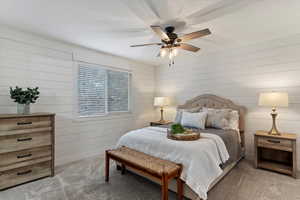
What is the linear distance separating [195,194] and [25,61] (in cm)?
344

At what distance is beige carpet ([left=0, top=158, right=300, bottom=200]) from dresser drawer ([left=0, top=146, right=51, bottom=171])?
38cm

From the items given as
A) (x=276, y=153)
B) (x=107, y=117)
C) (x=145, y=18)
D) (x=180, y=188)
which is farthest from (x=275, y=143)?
(x=107, y=117)

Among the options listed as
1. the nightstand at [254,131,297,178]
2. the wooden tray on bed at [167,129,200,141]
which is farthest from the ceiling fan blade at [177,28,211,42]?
the nightstand at [254,131,297,178]

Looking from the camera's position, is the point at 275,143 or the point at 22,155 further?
the point at 275,143

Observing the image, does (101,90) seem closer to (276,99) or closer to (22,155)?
(22,155)

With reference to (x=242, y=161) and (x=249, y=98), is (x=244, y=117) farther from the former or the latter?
(x=242, y=161)

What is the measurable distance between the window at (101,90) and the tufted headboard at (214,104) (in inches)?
65.5

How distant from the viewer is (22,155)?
2.47 m

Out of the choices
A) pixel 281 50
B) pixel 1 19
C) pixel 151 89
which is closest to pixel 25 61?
pixel 1 19

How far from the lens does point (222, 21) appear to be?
246cm

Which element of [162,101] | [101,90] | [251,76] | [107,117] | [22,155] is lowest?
[22,155]

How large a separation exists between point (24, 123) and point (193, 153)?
8.34 ft

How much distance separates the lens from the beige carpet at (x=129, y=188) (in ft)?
7.09

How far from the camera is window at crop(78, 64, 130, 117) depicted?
3684 millimetres
